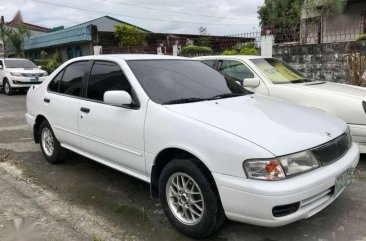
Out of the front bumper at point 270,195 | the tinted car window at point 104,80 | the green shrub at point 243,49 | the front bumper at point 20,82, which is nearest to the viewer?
the front bumper at point 270,195

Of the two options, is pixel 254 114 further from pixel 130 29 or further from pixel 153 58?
pixel 130 29

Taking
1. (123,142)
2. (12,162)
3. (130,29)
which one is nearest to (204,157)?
(123,142)

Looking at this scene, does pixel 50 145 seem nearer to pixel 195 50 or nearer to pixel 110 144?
pixel 110 144

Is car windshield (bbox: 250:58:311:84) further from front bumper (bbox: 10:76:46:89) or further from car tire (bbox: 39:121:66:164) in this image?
front bumper (bbox: 10:76:46:89)

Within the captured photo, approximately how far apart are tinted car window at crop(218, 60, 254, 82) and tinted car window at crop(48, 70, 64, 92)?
260cm

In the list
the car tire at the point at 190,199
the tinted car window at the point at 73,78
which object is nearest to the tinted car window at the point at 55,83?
the tinted car window at the point at 73,78

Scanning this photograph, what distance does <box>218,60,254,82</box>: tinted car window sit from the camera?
21.8 ft

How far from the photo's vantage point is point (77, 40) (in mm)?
25062

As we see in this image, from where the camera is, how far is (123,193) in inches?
181

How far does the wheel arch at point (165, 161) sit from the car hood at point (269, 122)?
327 millimetres

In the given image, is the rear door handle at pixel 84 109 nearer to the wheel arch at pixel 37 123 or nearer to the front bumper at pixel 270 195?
the wheel arch at pixel 37 123

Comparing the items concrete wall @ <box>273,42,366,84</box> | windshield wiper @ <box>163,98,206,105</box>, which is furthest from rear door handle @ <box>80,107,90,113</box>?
concrete wall @ <box>273,42,366,84</box>

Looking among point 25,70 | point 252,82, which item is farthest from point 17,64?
point 252,82

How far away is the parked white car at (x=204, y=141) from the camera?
3.05 m
